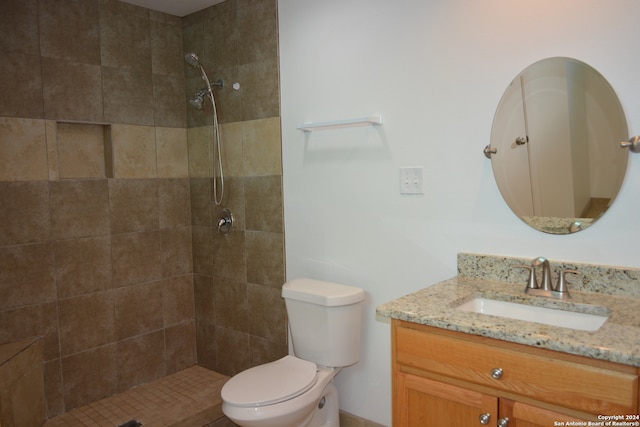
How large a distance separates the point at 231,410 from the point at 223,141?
5.51 ft

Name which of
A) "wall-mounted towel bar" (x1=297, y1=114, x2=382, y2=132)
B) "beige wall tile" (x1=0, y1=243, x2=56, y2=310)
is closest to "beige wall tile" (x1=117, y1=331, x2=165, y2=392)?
"beige wall tile" (x1=0, y1=243, x2=56, y2=310)

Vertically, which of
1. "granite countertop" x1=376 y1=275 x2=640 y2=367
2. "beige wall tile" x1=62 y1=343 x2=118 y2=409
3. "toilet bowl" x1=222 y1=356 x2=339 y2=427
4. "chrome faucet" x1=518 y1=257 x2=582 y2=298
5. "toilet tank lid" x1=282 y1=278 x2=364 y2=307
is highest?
"chrome faucet" x1=518 y1=257 x2=582 y2=298

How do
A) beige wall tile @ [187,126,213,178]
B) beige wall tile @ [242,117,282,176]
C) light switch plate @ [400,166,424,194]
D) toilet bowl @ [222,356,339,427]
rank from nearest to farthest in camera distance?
toilet bowl @ [222,356,339,427], light switch plate @ [400,166,424,194], beige wall tile @ [242,117,282,176], beige wall tile @ [187,126,213,178]

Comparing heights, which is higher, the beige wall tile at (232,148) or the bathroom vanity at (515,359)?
the beige wall tile at (232,148)

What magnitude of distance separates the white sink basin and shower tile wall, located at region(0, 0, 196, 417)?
2.17 metres

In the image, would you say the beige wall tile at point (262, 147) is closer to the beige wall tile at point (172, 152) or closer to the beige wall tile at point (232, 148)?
the beige wall tile at point (232, 148)

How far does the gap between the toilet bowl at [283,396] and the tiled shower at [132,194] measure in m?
0.53

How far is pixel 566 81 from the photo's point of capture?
1731 millimetres

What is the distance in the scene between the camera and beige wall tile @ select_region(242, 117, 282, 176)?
2711 mm

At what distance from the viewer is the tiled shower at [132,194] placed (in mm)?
2562

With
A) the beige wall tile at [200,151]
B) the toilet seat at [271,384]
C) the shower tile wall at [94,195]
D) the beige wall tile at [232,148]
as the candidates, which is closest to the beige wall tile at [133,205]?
the shower tile wall at [94,195]

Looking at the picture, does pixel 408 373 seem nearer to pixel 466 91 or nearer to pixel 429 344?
pixel 429 344

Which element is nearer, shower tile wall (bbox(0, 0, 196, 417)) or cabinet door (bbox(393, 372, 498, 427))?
cabinet door (bbox(393, 372, 498, 427))

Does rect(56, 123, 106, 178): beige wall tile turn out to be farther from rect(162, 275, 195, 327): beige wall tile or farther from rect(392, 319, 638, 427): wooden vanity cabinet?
rect(392, 319, 638, 427): wooden vanity cabinet
